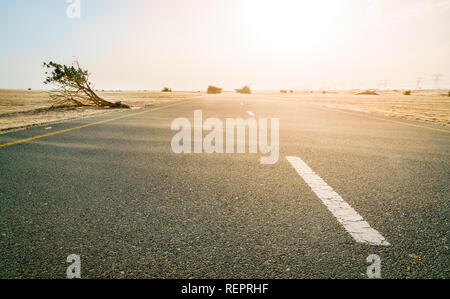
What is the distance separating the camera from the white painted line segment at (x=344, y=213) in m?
2.07

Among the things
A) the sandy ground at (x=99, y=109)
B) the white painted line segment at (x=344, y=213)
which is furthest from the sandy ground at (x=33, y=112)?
the white painted line segment at (x=344, y=213)

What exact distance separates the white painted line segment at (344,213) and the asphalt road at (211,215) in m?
0.06

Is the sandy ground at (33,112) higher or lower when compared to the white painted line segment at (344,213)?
higher

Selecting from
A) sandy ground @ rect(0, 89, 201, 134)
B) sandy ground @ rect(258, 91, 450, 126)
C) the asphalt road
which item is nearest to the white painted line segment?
the asphalt road

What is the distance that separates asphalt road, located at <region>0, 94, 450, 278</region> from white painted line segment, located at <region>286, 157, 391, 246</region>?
0.06 meters

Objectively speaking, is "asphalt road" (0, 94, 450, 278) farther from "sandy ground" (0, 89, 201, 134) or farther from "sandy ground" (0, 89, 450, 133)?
"sandy ground" (0, 89, 450, 133)

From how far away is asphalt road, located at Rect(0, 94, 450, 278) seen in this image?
1769 mm

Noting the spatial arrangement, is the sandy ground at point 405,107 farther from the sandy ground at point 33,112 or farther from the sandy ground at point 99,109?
the sandy ground at point 33,112

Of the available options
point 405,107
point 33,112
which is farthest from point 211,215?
point 405,107

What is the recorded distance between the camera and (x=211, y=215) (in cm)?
244

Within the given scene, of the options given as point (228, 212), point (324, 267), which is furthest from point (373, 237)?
point (228, 212)

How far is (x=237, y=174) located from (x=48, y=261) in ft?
7.63

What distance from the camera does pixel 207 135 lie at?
6598mm

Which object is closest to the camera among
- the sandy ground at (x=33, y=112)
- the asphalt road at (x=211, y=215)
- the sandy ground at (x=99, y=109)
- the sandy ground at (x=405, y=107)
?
the asphalt road at (x=211, y=215)
